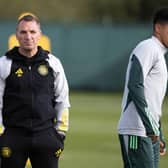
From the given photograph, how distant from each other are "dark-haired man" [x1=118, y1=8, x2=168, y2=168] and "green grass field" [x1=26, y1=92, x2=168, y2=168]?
4.43m

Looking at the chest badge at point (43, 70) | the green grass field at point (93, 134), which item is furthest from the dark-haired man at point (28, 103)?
the green grass field at point (93, 134)

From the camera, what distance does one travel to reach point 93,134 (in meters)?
16.6

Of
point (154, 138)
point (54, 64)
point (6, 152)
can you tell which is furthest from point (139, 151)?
point (6, 152)

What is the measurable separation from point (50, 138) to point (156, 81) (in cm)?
111

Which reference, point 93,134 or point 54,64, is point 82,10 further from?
point 54,64

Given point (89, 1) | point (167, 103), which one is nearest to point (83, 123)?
point (167, 103)

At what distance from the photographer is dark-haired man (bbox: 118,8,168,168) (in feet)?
23.1

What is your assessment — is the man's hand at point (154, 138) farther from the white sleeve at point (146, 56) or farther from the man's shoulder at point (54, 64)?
the man's shoulder at point (54, 64)

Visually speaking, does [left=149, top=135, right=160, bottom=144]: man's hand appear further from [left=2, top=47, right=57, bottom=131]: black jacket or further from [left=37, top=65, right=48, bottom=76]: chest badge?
[left=37, top=65, right=48, bottom=76]: chest badge

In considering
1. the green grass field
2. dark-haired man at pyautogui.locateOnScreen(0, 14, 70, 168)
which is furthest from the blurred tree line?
dark-haired man at pyautogui.locateOnScreen(0, 14, 70, 168)

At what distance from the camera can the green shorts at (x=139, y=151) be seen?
23.5 feet

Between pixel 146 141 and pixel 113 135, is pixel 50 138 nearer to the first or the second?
pixel 146 141

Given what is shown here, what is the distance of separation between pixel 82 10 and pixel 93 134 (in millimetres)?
37082

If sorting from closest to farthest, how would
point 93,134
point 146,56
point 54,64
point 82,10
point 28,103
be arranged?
point 28,103 → point 54,64 → point 146,56 → point 93,134 → point 82,10
